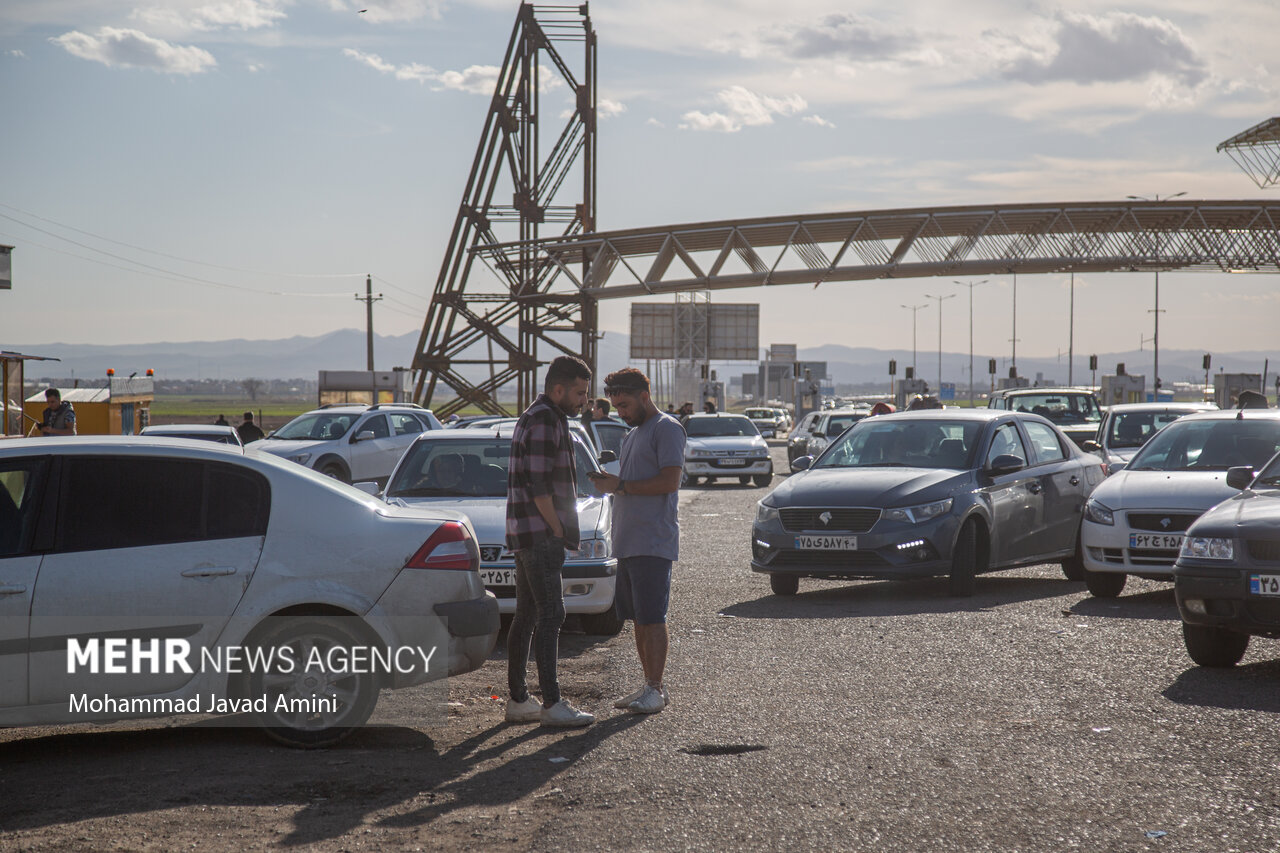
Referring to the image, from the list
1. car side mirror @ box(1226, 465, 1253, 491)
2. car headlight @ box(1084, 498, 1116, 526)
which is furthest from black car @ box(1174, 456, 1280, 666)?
car headlight @ box(1084, 498, 1116, 526)

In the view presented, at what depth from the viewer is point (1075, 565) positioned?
13969 mm

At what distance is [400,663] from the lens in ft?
21.9

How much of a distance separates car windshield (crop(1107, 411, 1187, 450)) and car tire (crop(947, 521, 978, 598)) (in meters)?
9.25

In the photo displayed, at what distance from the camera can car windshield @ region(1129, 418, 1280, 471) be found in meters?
13.0

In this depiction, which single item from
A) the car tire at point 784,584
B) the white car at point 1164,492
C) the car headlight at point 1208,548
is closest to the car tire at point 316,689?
the car headlight at point 1208,548

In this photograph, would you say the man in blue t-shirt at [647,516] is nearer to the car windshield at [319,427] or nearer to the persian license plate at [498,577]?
the persian license plate at [498,577]

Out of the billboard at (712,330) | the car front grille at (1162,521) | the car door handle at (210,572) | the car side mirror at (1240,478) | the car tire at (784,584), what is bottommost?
the car tire at (784,584)

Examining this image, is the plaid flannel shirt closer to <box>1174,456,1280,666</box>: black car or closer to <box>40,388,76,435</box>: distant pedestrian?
<box>1174,456,1280,666</box>: black car

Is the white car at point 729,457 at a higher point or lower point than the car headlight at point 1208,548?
lower

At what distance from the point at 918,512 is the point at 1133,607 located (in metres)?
1.95

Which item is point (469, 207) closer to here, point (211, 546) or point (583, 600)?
point (583, 600)

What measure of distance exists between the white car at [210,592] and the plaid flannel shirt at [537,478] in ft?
1.32

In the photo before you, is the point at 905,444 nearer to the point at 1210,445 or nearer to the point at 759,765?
the point at 1210,445

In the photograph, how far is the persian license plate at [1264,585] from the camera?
8.23 m
